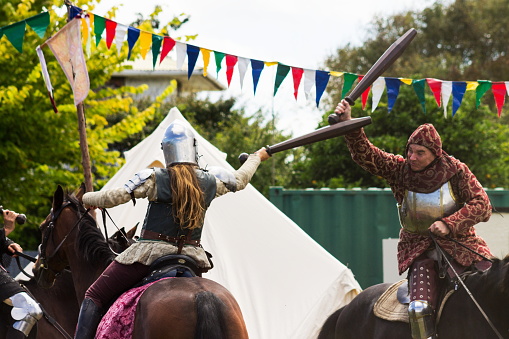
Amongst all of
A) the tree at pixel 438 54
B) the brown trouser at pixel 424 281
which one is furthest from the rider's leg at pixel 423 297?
the tree at pixel 438 54

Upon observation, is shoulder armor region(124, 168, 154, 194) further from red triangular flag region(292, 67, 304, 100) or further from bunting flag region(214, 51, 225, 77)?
red triangular flag region(292, 67, 304, 100)

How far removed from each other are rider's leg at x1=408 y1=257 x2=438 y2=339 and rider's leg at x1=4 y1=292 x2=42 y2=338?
2.48 meters

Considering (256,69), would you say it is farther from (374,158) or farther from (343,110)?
(343,110)

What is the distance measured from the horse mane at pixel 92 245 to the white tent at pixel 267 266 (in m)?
2.43

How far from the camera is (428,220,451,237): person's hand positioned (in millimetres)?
4914

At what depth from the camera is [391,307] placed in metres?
5.31

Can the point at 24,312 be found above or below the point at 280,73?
below

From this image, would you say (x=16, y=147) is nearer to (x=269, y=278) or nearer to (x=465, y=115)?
(x=269, y=278)

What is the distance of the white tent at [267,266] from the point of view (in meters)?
7.65

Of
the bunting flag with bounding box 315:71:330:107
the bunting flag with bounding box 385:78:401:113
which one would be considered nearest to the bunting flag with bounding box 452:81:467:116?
the bunting flag with bounding box 385:78:401:113

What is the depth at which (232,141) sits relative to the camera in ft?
60.0

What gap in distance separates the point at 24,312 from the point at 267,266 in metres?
2.98

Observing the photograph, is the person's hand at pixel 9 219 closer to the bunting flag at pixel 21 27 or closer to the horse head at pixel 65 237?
the horse head at pixel 65 237

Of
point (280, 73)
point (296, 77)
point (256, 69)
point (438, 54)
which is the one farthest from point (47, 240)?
point (438, 54)
